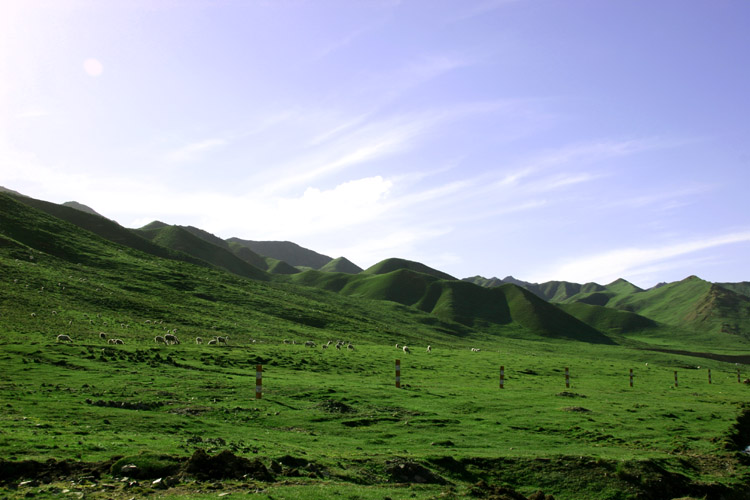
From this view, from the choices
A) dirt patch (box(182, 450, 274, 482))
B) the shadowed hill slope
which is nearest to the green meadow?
dirt patch (box(182, 450, 274, 482))

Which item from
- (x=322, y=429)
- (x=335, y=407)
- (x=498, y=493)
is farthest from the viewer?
(x=335, y=407)

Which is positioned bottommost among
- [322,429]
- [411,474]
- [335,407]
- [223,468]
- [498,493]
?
[322,429]

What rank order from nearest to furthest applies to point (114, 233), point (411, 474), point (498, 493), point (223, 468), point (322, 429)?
point (223, 468) → point (498, 493) → point (411, 474) → point (322, 429) → point (114, 233)

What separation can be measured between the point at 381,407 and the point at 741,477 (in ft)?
49.2

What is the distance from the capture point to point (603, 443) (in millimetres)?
21312

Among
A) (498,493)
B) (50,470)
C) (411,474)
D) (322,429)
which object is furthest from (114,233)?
(498,493)

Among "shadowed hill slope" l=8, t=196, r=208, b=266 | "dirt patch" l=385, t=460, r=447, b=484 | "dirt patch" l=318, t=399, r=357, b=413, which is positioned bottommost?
"dirt patch" l=318, t=399, r=357, b=413

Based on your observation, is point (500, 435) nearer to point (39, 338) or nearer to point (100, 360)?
point (100, 360)

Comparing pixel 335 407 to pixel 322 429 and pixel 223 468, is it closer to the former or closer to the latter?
pixel 322 429

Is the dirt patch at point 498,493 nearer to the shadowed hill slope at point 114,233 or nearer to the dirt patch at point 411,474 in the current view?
the dirt patch at point 411,474

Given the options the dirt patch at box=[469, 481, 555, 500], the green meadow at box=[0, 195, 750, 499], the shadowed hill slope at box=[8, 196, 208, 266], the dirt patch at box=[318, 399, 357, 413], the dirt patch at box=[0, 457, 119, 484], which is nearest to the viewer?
the dirt patch at box=[0, 457, 119, 484]

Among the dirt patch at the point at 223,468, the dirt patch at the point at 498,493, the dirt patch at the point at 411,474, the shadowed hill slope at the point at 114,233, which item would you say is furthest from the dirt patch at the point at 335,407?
the shadowed hill slope at the point at 114,233

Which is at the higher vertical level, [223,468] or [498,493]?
[223,468]

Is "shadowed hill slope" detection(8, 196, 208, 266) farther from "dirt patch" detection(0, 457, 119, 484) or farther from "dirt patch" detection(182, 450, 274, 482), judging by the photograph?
"dirt patch" detection(182, 450, 274, 482)
